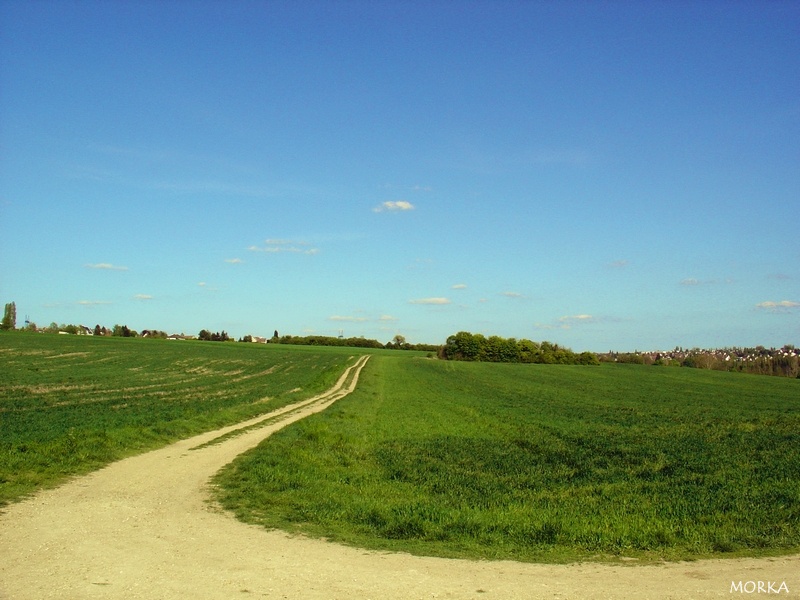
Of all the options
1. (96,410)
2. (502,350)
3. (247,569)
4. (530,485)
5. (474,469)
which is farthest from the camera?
(502,350)

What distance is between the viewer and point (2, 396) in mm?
36688

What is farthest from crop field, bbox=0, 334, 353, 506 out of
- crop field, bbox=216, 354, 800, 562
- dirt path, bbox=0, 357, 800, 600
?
crop field, bbox=216, 354, 800, 562

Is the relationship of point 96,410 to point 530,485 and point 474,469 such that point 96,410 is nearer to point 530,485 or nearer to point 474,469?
point 474,469

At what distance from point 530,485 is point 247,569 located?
9.64m

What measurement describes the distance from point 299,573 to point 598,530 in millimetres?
5354

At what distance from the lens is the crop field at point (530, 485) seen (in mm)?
11398

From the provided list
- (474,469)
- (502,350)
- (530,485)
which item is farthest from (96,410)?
(502,350)

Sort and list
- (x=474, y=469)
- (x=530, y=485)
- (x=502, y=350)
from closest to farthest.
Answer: (x=530, y=485), (x=474, y=469), (x=502, y=350)

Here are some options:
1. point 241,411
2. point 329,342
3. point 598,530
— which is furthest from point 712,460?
point 329,342

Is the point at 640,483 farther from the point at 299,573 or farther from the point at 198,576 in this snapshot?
the point at 198,576

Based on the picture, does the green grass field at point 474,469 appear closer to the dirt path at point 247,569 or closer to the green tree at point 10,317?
the dirt path at point 247,569

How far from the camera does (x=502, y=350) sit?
145 m

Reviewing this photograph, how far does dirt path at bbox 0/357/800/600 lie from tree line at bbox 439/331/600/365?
134 metres

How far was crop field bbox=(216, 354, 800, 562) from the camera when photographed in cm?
1140
